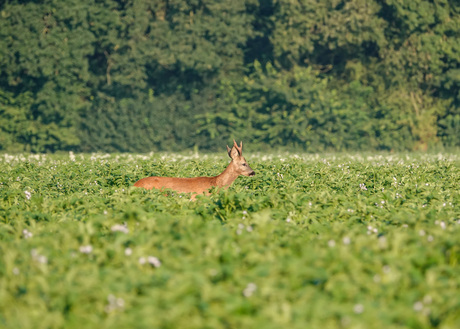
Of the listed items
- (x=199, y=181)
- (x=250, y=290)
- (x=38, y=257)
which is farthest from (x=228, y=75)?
(x=250, y=290)

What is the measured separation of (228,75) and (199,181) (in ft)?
107

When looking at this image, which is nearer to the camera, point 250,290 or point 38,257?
point 250,290

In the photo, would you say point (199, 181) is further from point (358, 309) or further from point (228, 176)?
point (358, 309)

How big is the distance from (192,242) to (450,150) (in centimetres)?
3952

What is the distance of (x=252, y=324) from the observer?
4.82 metres

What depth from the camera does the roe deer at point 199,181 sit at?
44.7 feet

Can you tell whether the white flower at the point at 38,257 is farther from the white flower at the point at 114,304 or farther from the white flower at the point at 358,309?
the white flower at the point at 358,309

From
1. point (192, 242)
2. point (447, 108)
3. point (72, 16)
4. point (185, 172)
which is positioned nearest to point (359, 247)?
point (192, 242)

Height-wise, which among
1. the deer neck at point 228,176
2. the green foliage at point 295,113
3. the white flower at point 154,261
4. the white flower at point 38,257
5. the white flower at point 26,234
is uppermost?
the white flower at point 154,261

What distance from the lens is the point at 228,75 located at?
46.1 metres

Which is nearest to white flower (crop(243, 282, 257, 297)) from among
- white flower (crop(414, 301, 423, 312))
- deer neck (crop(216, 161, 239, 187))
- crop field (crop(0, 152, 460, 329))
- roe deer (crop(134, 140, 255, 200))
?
crop field (crop(0, 152, 460, 329))

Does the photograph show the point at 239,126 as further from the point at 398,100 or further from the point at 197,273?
the point at 197,273

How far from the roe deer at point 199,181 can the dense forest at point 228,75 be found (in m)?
28.2

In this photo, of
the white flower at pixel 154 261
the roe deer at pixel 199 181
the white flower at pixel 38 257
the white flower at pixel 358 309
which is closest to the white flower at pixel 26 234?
the white flower at pixel 38 257
